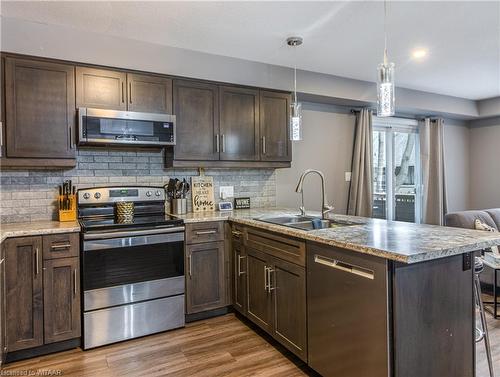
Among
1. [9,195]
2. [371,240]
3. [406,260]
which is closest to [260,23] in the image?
[371,240]

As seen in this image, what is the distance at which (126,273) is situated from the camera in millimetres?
2666

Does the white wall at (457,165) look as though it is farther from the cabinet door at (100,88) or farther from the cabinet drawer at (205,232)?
the cabinet door at (100,88)

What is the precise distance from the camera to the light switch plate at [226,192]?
3692 mm

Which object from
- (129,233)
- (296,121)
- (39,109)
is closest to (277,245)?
(296,121)

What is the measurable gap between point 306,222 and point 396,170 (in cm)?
302

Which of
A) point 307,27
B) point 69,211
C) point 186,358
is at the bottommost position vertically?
point 186,358

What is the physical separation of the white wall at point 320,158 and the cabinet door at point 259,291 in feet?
4.68

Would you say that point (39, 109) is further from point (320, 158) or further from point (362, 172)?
point (362, 172)

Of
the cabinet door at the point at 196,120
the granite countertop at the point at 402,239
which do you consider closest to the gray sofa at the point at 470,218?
the granite countertop at the point at 402,239

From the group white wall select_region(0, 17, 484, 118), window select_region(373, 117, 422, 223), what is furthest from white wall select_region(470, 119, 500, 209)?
white wall select_region(0, 17, 484, 118)

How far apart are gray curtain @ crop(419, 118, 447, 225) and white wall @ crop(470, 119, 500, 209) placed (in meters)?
Answer: 0.97

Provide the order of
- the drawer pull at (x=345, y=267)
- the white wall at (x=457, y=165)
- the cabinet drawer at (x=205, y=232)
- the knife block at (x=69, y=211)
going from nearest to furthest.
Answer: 1. the drawer pull at (x=345, y=267)
2. the knife block at (x=69, y=211)
3. the cabinet drawer at (x=205, y=232)
4. the white wall at (x=457, y=165)

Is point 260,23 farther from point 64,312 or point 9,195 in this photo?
point 64,312

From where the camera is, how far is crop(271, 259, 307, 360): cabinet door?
7.12ft
